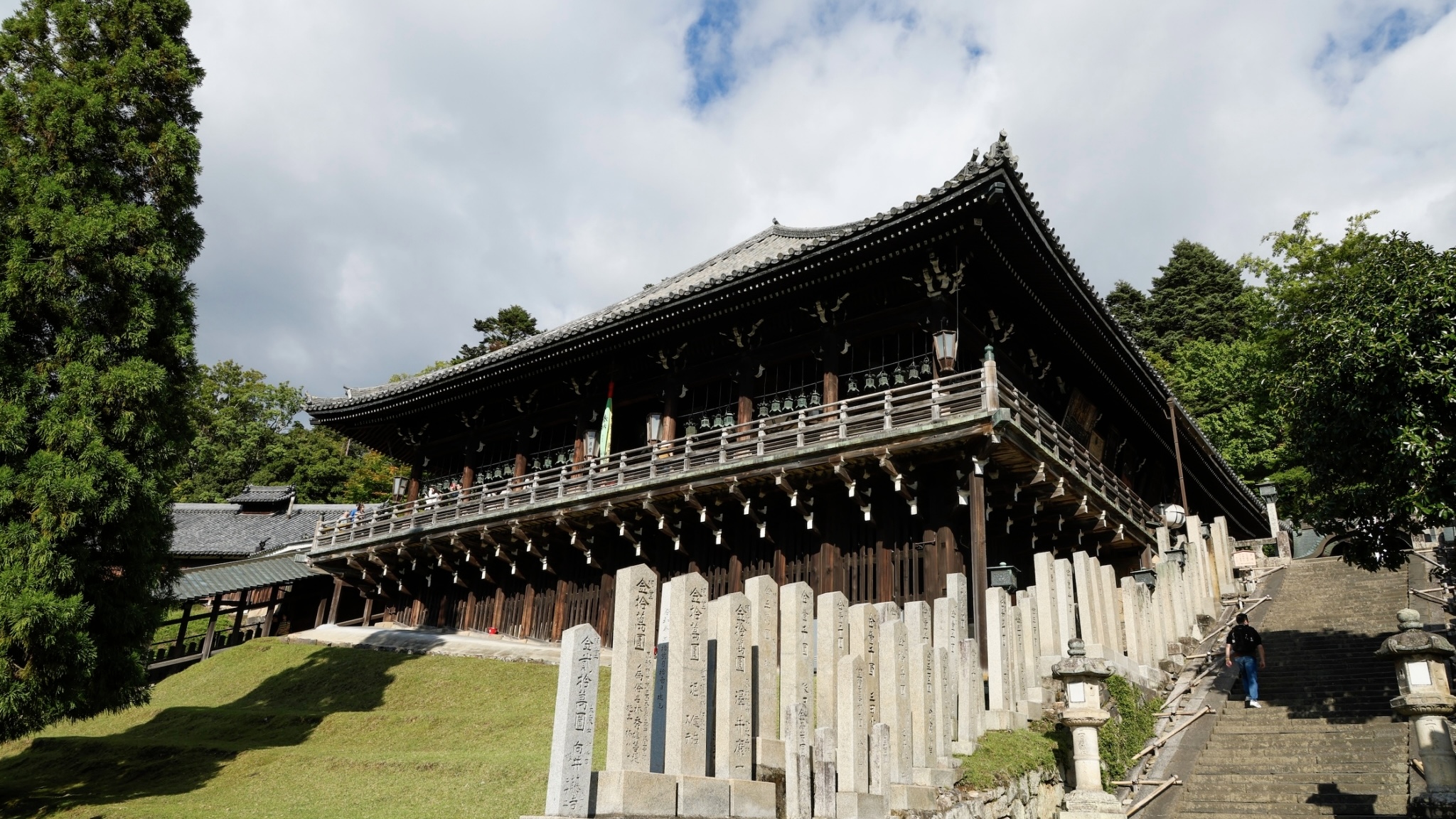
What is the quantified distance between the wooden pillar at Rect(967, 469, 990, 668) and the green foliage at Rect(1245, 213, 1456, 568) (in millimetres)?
4730

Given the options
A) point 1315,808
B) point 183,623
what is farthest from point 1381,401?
point 183,623

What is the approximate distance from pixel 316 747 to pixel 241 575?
42.0 feet

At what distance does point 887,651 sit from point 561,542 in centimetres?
1489

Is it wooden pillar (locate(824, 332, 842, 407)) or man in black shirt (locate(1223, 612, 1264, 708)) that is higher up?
wooden pillar (locate(824, 332, 842, 407))

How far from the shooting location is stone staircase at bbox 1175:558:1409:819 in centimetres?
1035

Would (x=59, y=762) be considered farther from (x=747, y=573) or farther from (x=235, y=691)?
(x=747, y=573)

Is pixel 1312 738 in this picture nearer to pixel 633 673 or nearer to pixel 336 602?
pixel 633 673

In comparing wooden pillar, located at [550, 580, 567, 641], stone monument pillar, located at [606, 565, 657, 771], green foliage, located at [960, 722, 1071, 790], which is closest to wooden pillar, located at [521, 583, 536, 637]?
wooden pillar, located at [550, 580, 567, 641]

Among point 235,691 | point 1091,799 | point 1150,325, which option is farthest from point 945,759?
point 1150,325

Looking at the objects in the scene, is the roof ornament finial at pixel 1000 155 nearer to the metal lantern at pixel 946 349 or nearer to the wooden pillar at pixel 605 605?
the metal lantern at pixel 946 349

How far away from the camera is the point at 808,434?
1722 cm

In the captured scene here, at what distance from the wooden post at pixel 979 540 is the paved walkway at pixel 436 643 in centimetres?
699

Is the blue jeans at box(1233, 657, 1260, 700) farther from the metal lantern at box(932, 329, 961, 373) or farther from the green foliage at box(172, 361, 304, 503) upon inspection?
the green foliage at box(172, 361, 304, 503)

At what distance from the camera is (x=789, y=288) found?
18.1 meters
